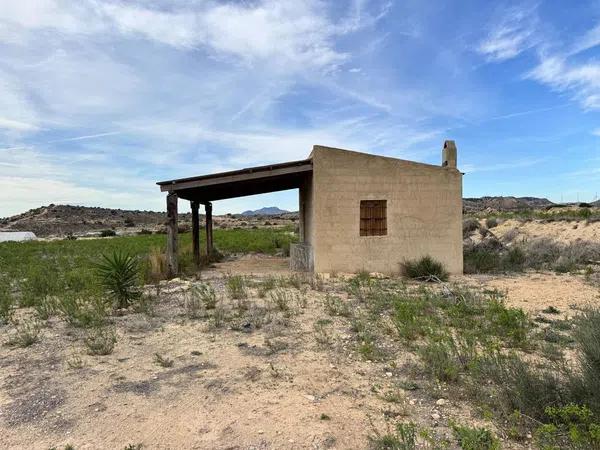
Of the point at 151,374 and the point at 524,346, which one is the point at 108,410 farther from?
the point at 524,346

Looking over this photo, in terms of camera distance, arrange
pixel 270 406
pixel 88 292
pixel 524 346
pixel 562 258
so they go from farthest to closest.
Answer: pixel 562 258 < pixel 88 292 < pixel 524 346 < pixel 270 406

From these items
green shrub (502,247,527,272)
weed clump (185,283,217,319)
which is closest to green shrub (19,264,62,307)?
weed clump (185,283,217,319)

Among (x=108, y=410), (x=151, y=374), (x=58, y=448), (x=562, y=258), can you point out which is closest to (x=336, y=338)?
(x=151, y=374)

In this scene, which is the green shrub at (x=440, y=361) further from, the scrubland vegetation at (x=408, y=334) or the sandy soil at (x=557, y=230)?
the sandy soil at (x=557, y=230)

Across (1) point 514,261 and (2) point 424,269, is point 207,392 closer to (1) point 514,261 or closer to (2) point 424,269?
(2) point 424,269

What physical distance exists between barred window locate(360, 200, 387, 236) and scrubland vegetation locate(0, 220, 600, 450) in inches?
49.9

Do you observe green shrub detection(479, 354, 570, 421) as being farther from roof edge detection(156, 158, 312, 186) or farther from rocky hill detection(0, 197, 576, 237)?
rocky hill detection(0, 197, 576, 237)

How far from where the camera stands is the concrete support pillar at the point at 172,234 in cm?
1270

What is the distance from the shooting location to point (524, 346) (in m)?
6.07

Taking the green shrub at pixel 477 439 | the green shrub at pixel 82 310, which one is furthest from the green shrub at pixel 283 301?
the green shrub at pixel 477 439

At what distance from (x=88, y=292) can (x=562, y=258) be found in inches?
567

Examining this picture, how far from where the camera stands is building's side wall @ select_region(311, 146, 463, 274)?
12469mm

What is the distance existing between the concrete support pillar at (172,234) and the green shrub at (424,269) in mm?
6337

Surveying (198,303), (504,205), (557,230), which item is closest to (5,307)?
(198,303)
